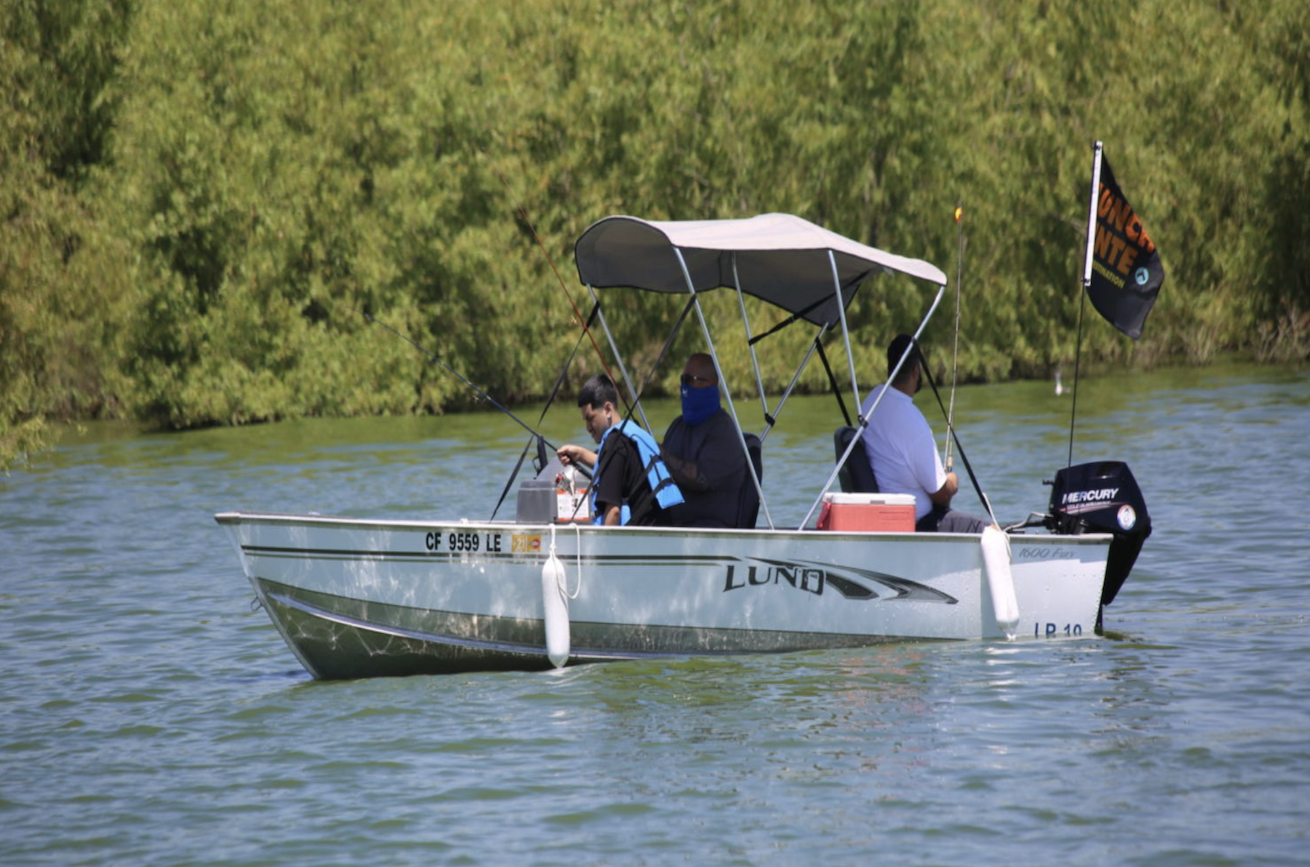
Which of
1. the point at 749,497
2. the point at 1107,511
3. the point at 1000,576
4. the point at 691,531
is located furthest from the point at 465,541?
the point at 1107,511

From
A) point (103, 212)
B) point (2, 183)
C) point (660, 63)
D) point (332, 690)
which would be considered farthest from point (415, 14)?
point (332, 690)

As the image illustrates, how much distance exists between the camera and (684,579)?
894 cm

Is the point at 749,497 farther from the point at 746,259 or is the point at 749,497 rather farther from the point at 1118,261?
the point at 1118,261

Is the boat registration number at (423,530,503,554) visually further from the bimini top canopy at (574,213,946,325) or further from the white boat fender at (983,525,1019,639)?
the white boat fender at (983,525,1019,639)

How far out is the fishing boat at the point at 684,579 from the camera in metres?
8.84

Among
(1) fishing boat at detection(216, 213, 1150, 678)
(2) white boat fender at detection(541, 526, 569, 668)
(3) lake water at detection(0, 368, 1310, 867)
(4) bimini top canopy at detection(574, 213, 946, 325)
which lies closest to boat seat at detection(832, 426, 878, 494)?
(1) fishing boat at detection(216, 213, 1150, 678)

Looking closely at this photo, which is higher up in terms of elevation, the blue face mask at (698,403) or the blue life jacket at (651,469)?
the blue face mask at (698,403)

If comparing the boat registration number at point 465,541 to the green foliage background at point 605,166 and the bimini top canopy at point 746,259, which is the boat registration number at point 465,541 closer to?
the bimini top canopy at point 746,259

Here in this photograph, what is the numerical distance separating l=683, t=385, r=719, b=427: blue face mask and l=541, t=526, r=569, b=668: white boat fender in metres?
1.12

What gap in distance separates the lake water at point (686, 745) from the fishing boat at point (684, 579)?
179 millimetres

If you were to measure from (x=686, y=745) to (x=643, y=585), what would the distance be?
4.34 feet

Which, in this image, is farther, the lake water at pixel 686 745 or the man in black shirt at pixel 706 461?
the man in black shirt at pixel 706 461

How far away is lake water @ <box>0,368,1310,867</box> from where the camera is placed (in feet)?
21.6

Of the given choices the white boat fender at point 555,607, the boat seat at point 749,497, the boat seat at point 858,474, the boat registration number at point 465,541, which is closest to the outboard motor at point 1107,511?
the boat seat at point 858,474
